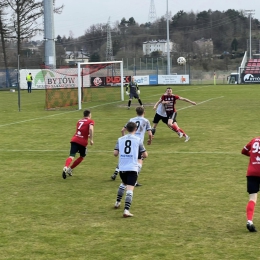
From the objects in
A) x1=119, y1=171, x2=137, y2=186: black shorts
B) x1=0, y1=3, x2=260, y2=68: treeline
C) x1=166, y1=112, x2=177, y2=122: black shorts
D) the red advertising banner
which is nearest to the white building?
x1=0, y1=3, x2=260, y2=68: treeline

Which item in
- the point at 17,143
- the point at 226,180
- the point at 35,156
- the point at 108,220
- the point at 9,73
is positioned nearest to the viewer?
the point at 108,220

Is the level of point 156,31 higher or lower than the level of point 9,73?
higher

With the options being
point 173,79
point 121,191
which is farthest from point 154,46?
point 121,191

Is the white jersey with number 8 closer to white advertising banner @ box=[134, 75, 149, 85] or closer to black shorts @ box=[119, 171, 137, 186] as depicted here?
black shorts @ box=[119, 171, 137, 186]

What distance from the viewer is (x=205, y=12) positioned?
460 feet

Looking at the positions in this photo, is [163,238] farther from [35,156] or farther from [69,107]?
[69,107]

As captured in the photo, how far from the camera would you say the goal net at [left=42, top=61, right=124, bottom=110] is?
116 ft

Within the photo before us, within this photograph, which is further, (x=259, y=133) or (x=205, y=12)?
(x=205, y=12)

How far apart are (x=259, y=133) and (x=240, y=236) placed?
12.2 m

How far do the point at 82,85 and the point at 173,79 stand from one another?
27256 mm

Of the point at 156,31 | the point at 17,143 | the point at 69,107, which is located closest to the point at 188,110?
the point at 69,107

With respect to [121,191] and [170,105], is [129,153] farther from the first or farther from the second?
[170,105]

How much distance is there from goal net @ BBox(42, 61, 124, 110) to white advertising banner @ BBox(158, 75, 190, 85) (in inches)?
639

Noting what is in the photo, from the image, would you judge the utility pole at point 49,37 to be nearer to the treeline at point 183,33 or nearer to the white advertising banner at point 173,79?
the white advertising banner at point 173,79
